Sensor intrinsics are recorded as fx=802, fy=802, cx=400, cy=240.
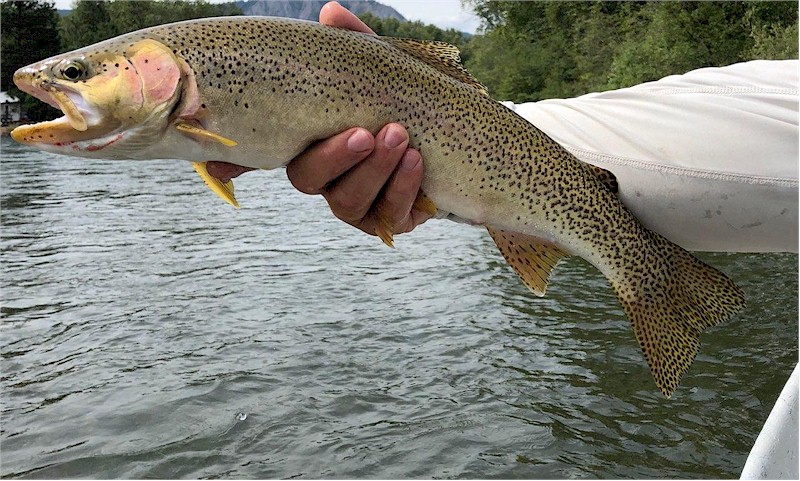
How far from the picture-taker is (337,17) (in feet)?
9.84

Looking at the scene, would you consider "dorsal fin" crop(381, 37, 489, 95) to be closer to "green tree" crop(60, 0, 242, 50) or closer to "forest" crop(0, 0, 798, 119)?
"forest" crop(0, 0, 798, 119)

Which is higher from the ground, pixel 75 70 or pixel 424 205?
pixel 75 70

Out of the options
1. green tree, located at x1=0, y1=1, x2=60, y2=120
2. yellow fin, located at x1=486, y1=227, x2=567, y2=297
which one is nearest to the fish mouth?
yellow fin, located at x1=486, y1=227, x2=567, y2=297

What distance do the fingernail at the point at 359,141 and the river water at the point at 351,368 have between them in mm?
3686

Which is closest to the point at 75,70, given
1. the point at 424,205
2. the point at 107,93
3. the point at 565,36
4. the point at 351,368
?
the point at 107,93

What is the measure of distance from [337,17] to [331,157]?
61 cm

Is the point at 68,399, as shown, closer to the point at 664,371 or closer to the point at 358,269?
the point at 358,269

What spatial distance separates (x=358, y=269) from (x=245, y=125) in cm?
863

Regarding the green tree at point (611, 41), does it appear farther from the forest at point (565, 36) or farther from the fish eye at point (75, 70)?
the fish eye at point (75, 70)

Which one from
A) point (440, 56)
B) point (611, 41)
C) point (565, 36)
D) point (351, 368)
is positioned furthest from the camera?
point (565, 36)

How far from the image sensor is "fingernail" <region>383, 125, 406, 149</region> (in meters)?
2.73

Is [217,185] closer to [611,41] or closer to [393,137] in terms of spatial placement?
[393,137]

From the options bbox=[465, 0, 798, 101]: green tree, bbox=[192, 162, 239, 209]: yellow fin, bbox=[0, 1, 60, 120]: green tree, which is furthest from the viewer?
bbox=[0, 1, 60, 120]: green tree

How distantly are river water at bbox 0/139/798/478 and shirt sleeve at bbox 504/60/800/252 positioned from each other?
3.32m
